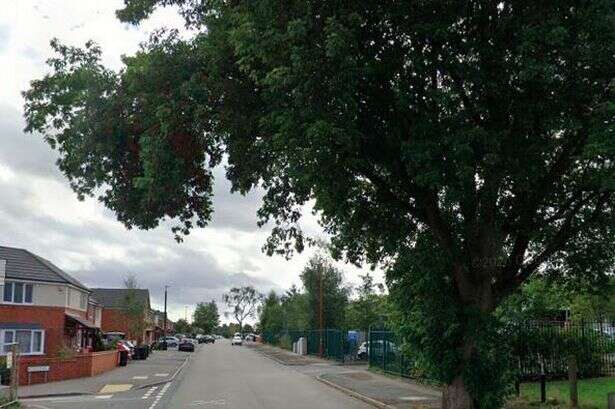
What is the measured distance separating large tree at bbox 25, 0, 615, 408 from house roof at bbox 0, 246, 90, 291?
97.9ft

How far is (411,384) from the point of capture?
26203 mm

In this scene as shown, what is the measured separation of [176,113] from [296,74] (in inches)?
124

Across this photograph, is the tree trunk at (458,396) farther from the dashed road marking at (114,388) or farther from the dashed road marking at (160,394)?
the dashed road marking at (114,388)

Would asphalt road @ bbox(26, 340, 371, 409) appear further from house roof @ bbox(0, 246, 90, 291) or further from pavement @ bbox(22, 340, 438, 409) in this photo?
house roof @ bbox(0, 246, 90, 291)

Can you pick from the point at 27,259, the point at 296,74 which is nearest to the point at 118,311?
the point at 27,259

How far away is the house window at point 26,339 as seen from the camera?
41.3 metres

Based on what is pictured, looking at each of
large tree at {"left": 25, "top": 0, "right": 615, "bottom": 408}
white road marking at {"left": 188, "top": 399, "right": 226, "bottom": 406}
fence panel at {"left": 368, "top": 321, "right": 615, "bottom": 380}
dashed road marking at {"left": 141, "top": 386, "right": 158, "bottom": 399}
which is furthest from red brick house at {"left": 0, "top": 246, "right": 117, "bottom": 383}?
large tree at {"left": 25, "top": 0, "right": 615, "bottom": 408}

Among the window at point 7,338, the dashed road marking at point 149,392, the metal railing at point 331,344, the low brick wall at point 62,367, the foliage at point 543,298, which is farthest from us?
the metal railing at point 331,344

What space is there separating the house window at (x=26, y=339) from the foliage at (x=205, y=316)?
130 m

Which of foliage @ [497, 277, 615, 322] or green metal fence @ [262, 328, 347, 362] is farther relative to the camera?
green metal fence @ [262, 328, 347, 362]

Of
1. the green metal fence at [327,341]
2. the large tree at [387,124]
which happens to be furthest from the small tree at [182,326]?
the large tree at [387,124]

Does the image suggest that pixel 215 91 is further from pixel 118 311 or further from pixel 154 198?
pixel 118 311

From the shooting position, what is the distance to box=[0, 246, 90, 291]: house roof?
142 feet

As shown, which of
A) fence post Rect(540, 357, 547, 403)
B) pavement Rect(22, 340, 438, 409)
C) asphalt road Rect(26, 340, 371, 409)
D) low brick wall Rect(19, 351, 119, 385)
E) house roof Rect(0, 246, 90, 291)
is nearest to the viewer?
fence post Rect(540, 357, 547, 403)
